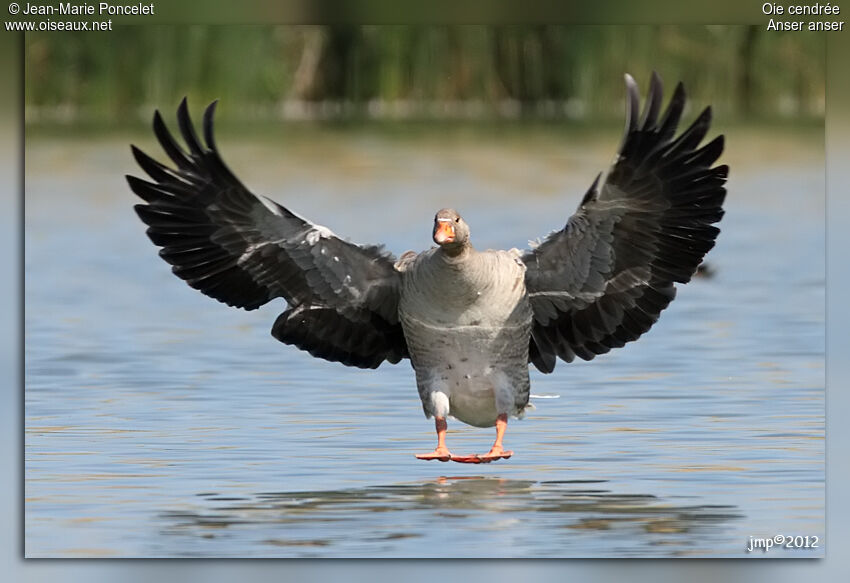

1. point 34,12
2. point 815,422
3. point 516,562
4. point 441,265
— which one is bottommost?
point 516,562

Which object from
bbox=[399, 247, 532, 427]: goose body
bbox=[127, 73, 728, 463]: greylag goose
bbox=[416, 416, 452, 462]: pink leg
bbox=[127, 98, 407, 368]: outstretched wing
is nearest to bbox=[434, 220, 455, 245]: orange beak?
bbox=[127, 73, 728, 463]: greylag goose

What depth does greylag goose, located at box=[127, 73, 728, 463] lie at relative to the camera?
9.47 metres

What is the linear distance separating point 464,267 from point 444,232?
279mm

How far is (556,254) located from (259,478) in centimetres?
189

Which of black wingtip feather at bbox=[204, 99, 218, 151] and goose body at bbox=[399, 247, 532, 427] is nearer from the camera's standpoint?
black wingtip feather at bbox=[204, 99, 218, 151]

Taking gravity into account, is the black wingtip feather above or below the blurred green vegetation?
below

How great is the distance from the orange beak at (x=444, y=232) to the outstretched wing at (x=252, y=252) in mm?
504

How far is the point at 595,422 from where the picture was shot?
10453 mm

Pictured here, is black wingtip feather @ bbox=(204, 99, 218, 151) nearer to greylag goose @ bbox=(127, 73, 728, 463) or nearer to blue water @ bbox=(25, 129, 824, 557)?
greylag goose @ bbox=(127, 73, 728, 463)

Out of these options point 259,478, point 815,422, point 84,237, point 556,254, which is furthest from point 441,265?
point 84,237

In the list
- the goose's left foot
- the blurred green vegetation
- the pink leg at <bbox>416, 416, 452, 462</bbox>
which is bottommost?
the goose's left foot

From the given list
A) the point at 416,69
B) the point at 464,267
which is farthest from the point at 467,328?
the point at 416,69

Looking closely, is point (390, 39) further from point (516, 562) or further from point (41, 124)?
point (516, 562)

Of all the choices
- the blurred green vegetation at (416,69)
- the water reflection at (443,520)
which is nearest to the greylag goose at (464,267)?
the water reflection at (443,520)
